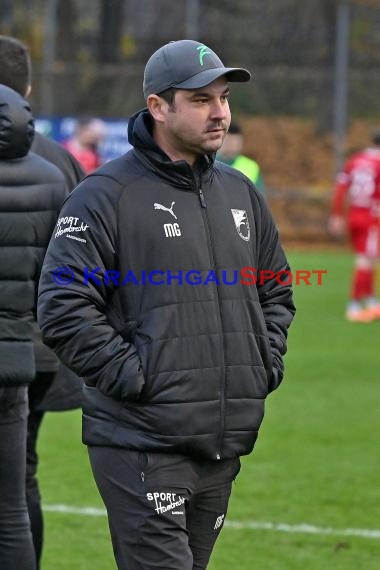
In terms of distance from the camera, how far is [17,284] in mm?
4988

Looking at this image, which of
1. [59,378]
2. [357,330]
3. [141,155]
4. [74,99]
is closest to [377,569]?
[59,378]

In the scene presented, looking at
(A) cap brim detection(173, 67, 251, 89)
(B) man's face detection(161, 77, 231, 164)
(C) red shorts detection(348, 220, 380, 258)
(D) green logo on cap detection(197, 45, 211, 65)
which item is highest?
(D) green logo on cap detection(197, 45, 211, 65)

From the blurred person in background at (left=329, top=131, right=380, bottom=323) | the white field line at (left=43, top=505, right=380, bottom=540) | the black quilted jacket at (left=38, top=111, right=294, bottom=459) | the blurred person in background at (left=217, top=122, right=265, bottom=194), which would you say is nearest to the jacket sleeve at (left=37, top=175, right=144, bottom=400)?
the black quilted jacket at (left=38, top=111, right=294, bottom=459)

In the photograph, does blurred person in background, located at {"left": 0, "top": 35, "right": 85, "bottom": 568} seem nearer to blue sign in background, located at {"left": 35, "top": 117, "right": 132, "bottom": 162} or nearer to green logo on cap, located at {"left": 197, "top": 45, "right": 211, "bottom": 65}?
green logo on cap, located at {"left": 197, "top": 45, "right": 211, "bottom": 65}

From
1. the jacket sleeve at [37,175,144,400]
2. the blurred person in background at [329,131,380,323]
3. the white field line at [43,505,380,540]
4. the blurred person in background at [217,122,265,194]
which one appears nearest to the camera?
the jacket sleeve at [37,175,144,400]

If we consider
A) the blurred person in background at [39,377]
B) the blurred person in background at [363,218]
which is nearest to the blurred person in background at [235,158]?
the blurred person in background at [39,377]

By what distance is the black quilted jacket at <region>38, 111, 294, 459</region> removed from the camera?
406cm

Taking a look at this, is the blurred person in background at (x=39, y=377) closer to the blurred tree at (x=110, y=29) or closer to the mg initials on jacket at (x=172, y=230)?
the mg initials on jacket at (x=172, y=230)

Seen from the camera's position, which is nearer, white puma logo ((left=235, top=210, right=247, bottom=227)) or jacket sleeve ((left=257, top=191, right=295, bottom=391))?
white puma logo ((left=235, top=210, right=247, bottom=227))

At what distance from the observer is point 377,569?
6.26 m

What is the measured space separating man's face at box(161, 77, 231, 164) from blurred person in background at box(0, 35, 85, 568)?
1.50 m

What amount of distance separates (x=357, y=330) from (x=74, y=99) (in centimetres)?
1325

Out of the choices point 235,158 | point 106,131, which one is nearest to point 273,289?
point 235,158

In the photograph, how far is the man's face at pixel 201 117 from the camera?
4.16 m
